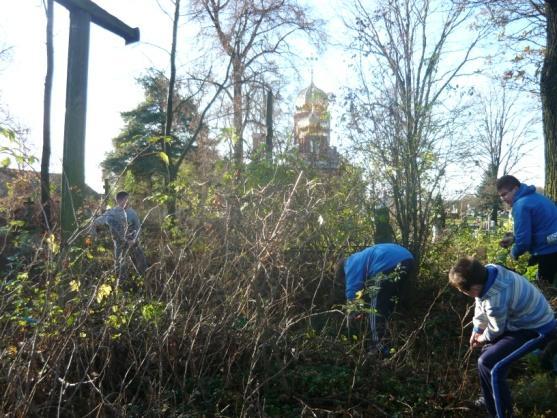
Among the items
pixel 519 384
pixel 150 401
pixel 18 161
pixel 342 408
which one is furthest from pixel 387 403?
pixel 18 161

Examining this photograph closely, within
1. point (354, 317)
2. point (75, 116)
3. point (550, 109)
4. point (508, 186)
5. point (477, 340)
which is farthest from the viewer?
point (550, 109)

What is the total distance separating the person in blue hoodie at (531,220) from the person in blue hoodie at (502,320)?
1442mm

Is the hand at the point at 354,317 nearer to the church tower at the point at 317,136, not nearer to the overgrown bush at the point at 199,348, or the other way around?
the overgrown bush at the point at 199,348

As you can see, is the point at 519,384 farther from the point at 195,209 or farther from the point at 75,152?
the point at 75,152

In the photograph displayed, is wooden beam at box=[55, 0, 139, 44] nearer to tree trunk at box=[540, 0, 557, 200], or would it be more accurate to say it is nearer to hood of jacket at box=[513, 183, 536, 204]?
hood of jacket at box=[513, 183, 536, 204]

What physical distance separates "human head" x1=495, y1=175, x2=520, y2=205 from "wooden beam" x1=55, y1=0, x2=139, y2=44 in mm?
4459

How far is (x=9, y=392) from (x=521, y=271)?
5076 mm

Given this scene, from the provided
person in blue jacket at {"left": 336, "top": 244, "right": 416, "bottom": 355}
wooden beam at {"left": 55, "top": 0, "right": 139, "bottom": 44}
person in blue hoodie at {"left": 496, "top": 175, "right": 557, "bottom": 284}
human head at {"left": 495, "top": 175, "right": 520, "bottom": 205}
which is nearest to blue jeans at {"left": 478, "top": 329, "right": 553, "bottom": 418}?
person in blue jacket at {"left": 336, "top": 244, "right": 416, "bottom": 355}

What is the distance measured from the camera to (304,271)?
5.99m

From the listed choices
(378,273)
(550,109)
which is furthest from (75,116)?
(550,109)

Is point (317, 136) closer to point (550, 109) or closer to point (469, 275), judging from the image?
point (550, 109)

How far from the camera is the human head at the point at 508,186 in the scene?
5.18m

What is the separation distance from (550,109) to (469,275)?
14.6ft

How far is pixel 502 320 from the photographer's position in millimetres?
3664
